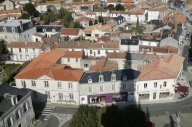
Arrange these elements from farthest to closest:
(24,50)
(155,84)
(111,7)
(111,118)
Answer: (111,7), (24,50), (155,84), (111,118)

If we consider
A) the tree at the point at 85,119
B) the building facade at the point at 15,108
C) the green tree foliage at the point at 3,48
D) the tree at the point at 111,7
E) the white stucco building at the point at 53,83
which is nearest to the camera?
the tree at the point at 85,119

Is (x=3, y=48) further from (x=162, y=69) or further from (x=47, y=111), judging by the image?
(x=162, y=69)

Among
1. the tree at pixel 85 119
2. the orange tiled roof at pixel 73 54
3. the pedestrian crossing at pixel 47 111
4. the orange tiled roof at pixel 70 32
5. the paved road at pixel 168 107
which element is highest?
the orange tiled roof at pixel 70 32

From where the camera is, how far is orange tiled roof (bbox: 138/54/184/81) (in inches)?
2156

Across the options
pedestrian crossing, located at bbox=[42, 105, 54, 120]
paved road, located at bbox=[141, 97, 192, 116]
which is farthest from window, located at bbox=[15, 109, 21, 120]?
paved road, located at bbox=[141, 97, 192, 116]

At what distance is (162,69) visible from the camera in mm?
56312

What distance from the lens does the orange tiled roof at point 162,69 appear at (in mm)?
54750

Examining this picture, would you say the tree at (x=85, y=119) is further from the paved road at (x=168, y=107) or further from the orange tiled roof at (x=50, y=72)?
the paved road at (x=168, y=107)

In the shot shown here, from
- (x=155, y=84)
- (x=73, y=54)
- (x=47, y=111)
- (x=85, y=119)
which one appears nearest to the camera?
(x=85, y=119)

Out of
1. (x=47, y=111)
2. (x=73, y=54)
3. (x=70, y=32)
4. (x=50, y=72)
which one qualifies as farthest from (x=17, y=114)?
(x=70, y=32)

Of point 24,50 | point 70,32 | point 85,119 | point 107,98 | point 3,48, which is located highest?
point 70,32

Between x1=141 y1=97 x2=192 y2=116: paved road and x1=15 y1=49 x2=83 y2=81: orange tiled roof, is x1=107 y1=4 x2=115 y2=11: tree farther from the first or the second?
x1=141 y1=97 x2=192 y2=116: paved road

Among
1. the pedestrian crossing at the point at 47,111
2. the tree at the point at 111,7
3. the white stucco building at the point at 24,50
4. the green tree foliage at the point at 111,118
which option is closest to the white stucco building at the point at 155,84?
the green tree foliage at the point at 111,118

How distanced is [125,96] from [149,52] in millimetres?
19336
